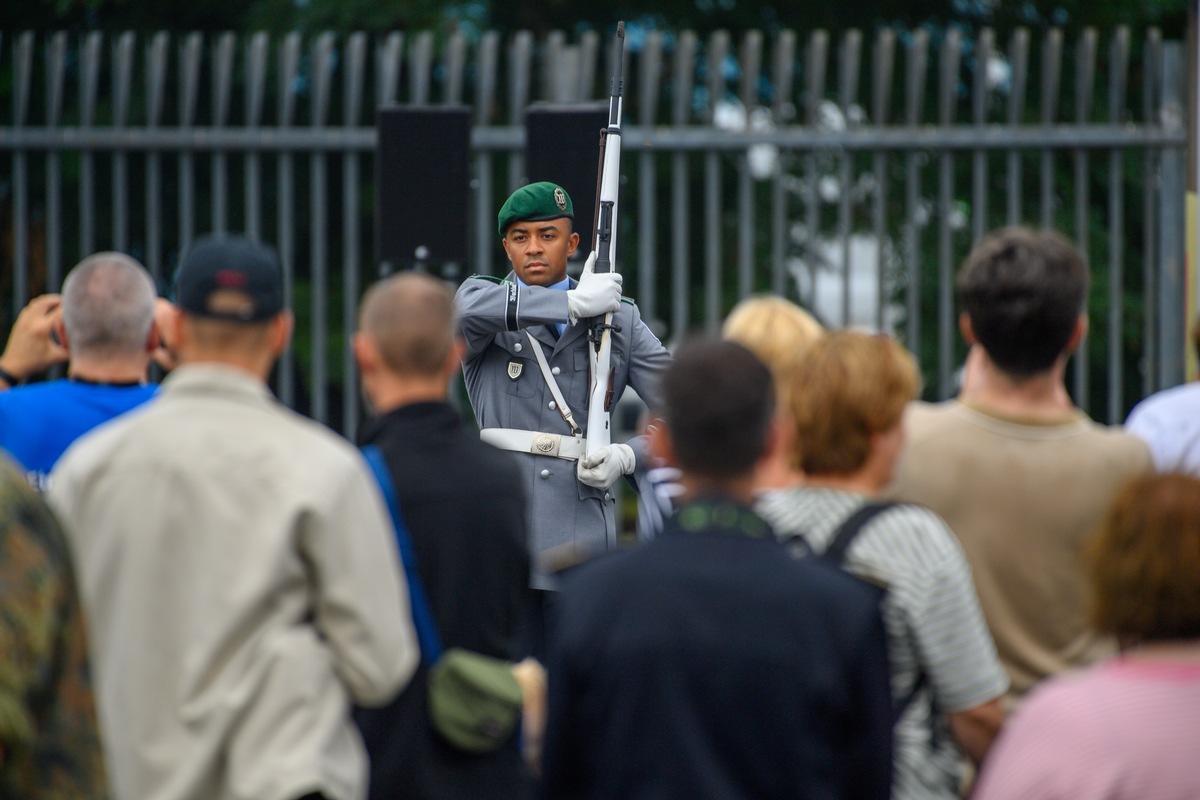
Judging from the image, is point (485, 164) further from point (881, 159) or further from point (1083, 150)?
point (1083, 150)

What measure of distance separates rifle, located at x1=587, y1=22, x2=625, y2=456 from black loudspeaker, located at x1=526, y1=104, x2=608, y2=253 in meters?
0.74

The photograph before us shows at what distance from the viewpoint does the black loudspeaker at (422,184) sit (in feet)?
19.1

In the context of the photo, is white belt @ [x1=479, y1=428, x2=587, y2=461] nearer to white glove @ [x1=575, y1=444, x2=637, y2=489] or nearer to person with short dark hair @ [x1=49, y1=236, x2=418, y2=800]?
white glove @ [x1=575, y1=444, x2=637, y2=489]

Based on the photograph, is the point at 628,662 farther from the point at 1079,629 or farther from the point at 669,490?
the point at 669,490

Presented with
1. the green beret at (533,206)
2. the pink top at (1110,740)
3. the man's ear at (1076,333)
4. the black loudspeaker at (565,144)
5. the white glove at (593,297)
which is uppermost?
the black loudspeaker at (565,144)

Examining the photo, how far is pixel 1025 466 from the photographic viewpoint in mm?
2578

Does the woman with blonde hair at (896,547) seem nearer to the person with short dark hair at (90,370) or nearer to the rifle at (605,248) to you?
the person with short dark hair at (90,370)

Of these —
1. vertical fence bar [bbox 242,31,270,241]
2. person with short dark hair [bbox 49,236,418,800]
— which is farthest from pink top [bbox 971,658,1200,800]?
vertical fence bar [bbox 242,31,270,241]

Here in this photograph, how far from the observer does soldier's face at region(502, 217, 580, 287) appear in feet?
14.6

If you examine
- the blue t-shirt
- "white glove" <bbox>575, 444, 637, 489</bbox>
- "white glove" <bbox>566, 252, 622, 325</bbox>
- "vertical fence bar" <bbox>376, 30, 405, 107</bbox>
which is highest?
"vertical fence bar" <bbox>376, 30, 405, 107</bbox>

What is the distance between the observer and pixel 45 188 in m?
7.49

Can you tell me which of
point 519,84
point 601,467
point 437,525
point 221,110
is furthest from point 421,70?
point 437,525

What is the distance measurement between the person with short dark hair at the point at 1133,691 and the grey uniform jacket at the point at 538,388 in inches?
95.3

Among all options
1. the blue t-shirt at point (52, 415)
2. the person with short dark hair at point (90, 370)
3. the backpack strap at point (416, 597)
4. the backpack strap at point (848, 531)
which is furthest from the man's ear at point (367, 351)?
the backpack strap at point (848, 531)
